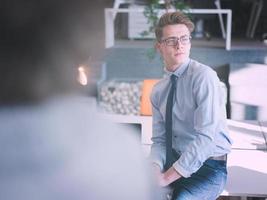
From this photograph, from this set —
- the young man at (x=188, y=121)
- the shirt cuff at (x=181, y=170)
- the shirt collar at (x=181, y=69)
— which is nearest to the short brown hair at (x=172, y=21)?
the young man at (x=188, y=121)

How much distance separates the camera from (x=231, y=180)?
7.14 ft

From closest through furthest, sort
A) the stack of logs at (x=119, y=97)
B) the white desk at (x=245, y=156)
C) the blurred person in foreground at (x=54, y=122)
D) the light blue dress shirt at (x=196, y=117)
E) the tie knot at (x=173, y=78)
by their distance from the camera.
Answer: the light blue dress shirt at (x=196, y=117), the tie knot at (x=173, y=78), the white desk at (x=245, y=156), the blurred person in foreground at (x=54, y=122), the stack of logs at (x=119, y=97)

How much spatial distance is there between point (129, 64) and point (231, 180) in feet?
12.2

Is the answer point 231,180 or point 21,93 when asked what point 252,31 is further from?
point 231,180

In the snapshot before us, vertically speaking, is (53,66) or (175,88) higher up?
(175,88)

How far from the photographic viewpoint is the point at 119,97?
5605mm

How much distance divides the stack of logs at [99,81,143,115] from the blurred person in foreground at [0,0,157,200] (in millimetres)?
209

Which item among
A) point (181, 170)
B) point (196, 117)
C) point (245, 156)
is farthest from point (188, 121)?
point (245, 156)

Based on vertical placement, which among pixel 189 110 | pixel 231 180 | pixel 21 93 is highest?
pixel 189 110

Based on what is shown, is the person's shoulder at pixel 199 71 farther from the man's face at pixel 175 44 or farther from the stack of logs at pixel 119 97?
the stack of logs at pixel 119 97

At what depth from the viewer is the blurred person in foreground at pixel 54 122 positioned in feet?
7.45

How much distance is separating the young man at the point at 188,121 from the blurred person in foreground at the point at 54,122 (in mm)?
248

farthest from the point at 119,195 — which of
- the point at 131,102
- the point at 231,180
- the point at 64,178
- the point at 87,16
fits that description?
the point at 87,16

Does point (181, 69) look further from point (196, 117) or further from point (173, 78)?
point (196, 117)
